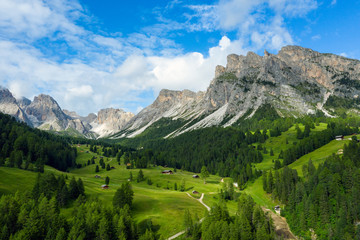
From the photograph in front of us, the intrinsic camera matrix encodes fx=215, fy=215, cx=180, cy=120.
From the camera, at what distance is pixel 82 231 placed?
5600cm

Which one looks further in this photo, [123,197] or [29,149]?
[29,149]

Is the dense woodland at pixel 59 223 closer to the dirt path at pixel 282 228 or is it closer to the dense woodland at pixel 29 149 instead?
the dirt path at pixel 282 228

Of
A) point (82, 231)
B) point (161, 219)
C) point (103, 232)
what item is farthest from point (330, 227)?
point (82, 231)

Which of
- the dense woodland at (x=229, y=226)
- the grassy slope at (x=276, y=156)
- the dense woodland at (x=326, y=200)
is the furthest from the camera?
the grassy slope at (x=276, y=156)

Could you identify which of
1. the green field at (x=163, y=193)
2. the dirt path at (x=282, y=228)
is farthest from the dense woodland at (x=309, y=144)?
the dirt path at (x=282, y=228)

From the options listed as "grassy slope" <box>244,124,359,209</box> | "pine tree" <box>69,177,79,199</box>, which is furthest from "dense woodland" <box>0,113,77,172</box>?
"grassy slope" <box>244,124,359,209</box>

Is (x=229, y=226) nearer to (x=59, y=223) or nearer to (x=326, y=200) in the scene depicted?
(x=326, y=200)

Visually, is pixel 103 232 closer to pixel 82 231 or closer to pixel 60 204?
pixel 82 231

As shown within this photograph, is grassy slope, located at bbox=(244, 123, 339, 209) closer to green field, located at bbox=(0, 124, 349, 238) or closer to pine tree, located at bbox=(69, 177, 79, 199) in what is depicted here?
green field, located at bbox=(0, 124, 349, 238)

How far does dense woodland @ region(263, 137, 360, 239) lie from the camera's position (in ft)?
220

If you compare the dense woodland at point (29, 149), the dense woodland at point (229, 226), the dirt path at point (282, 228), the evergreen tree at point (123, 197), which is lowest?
the dirt path at point (282, 228)

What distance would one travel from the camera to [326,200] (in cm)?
7606

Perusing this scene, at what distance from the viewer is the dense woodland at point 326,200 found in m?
67.1

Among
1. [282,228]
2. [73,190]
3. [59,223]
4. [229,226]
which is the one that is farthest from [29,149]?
[282,228]
